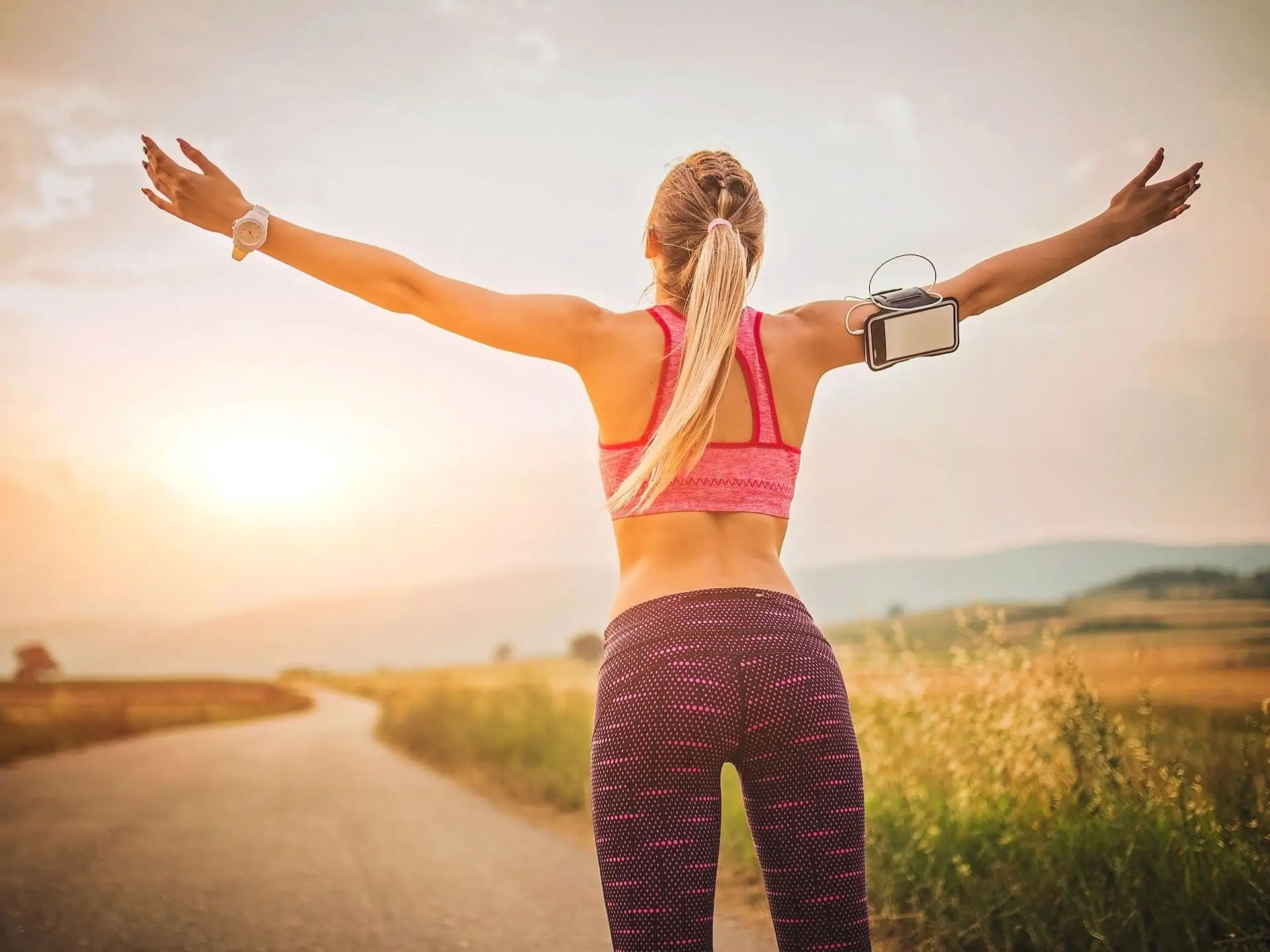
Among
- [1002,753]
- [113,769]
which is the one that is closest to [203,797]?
[113,769]

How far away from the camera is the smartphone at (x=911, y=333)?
2361 mm

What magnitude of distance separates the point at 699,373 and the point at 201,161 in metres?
1.33

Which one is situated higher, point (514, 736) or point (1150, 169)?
point (1150, 169)

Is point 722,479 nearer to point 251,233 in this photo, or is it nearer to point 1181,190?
point 251,233

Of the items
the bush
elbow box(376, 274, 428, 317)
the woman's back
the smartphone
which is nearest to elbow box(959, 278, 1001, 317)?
the smartphone

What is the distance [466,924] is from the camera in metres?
4.36

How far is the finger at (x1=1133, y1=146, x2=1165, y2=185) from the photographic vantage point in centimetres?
284

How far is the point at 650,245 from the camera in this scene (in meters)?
2.31

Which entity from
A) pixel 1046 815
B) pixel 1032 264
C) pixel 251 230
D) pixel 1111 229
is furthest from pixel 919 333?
pixel 1046 815

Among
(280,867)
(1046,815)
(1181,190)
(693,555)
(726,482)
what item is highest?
(1181,190)

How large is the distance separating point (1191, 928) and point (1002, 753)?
3.29 feet

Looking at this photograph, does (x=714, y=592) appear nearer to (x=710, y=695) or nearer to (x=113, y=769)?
(x=710, y=695)

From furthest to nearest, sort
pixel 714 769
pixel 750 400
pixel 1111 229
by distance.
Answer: pixel 1111 229, pixel 750 400, pixel 714 769

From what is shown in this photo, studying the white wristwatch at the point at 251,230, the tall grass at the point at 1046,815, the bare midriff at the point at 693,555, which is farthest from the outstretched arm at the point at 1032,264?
the tall grass at the point at 1046,815
